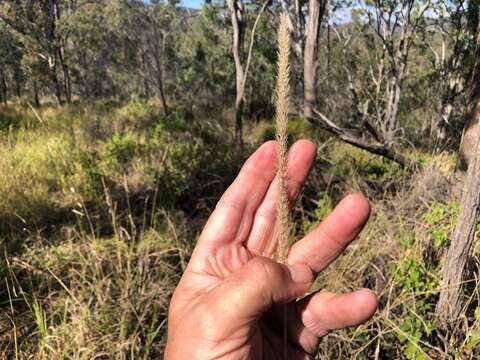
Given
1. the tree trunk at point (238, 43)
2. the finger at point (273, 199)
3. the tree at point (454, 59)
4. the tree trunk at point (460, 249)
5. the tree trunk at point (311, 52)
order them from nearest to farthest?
the finger at point (273, 199) < the tree trunk at point (460, 249) < the tree trunk at point (311, 52) < the tree trunk at point (238, 43) < the tree at point (454, 59)

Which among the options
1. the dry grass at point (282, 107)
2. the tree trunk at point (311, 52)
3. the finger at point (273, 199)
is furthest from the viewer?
the tree trunk at point (311, 52)

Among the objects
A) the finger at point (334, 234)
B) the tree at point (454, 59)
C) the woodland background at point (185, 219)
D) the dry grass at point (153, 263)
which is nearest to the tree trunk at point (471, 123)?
the woodland background at point (185, 219)

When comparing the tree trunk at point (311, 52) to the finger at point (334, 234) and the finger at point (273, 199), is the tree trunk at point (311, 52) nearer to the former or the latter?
the finger at point (273, 199)

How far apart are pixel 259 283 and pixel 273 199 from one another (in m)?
0.61

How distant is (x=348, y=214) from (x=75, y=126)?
8.60 m

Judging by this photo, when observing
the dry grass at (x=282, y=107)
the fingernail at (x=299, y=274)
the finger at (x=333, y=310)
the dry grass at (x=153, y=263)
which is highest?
the dry grass at (x=282, y=107)

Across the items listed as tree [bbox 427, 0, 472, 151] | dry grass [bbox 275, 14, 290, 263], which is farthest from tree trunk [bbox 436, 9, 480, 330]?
tree [bbox 427, 0, 472, 151]

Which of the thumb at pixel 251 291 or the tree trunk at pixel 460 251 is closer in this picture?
the thumb at pixel 251 291

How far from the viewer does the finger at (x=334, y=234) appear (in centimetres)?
142

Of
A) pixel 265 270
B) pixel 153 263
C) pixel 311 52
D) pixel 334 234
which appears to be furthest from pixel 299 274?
pixel 311 52

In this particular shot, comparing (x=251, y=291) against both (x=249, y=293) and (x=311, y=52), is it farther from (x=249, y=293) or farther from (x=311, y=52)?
(x=311, y=52)

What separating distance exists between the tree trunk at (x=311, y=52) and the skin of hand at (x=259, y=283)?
1.98 metres

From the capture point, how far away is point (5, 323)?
2.38 m

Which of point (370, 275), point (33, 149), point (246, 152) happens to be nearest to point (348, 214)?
point (370, 275)
